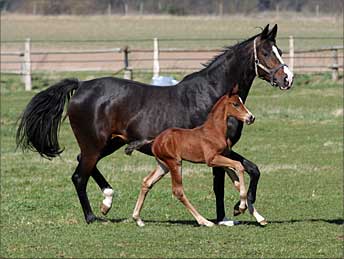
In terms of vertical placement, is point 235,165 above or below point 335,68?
above

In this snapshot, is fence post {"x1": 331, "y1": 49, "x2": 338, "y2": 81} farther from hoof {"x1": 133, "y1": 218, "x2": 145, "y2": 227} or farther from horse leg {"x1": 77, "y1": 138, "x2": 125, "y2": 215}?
hoof {"x1": 133, "y1": 218, "x2": 145, "y2": 227}

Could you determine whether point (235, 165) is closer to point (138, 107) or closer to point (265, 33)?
point (265, 33)

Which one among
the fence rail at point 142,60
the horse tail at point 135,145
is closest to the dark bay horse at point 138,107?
the horse tail at point 135,145

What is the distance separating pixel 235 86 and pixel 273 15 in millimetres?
23536

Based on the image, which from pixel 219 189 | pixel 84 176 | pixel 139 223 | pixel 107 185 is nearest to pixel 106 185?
pixel 107 185

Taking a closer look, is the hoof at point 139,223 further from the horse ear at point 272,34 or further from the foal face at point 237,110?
the horse ear at point 272,34

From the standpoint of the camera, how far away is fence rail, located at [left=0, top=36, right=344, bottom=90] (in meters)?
34.1

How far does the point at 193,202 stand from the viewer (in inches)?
561

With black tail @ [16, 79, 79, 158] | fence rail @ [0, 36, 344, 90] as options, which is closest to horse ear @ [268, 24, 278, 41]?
black tail @ [16, 79, 79, 158]

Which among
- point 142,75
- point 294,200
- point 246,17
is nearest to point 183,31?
point 142,75

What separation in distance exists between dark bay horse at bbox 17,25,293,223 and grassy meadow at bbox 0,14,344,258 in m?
0.60

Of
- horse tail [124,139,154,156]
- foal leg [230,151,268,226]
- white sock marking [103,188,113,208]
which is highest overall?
horse tail [124,139,154,156]

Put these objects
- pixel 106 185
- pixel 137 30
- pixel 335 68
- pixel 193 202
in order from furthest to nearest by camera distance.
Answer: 1. pixel 137 30
2. pixel 335 68
3. pixel 193 202
4. pixel 106 185

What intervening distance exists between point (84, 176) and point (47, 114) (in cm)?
91
